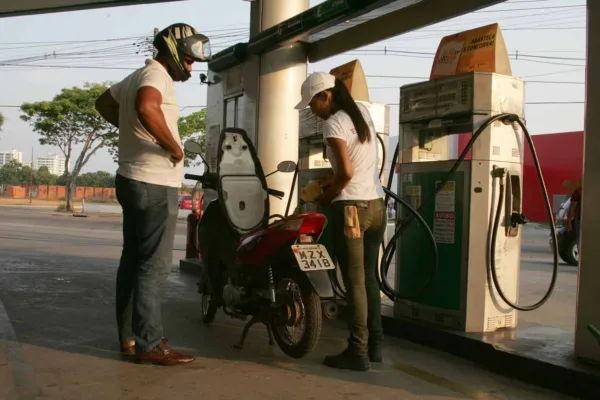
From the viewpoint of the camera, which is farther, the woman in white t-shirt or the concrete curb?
the woman in white t-shirt

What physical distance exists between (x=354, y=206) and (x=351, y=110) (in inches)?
26.0

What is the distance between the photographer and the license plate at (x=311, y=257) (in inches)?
160

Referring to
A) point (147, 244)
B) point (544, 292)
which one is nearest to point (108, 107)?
point (147, 244)

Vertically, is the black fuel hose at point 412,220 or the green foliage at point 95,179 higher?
the green foliage at point 95,179

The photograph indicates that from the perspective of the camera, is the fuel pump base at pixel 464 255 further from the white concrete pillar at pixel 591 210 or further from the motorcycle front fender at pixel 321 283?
the motorcycle front fender at pixel 321 283

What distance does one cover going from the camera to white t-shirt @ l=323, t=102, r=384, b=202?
13.5 feet

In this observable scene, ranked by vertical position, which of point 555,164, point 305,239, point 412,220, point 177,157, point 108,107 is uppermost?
point 555,164

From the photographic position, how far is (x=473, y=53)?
5070mm

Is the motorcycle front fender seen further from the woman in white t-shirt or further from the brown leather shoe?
the brown leather shoe

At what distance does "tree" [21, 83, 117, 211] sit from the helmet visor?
103ft

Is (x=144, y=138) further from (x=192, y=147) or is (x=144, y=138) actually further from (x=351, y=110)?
(x=351, y=110)

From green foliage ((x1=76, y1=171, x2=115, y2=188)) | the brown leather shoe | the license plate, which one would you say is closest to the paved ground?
the brown leather shoe

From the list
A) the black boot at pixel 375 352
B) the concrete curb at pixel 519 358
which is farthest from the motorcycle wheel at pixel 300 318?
the concrete curb at pixel 519 358

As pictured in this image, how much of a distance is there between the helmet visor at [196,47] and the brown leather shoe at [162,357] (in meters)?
1.92
